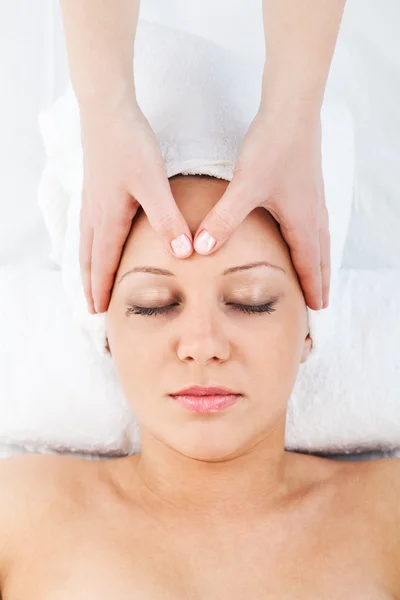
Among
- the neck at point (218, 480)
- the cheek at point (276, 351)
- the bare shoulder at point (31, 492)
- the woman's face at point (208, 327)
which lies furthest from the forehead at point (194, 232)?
the bare shoulder at point (31, 492)

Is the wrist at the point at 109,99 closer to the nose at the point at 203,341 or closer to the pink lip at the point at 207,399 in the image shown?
the nose at the point at 203,341

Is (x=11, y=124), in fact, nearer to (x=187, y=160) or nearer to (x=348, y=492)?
(x=187, y=160)

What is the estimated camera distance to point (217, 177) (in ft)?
4.83

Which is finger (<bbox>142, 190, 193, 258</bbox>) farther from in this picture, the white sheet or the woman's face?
the white sheet

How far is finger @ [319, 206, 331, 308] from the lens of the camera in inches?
58.1

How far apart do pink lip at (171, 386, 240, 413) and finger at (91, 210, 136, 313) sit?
0.25 metres

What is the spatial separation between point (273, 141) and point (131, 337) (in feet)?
1.36

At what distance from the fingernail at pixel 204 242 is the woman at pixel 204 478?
0.02 metres

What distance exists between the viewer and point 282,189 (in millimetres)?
1384

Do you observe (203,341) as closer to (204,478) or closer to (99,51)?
(204,478)

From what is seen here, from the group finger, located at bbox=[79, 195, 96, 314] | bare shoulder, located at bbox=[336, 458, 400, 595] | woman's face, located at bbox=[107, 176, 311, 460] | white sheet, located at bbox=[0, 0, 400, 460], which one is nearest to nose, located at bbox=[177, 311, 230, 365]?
woman's face, located at bbox=[107, 176, 311, 460]

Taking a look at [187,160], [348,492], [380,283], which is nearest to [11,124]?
[187,160]

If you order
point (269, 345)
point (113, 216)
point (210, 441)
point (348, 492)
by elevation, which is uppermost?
point (113, 216)

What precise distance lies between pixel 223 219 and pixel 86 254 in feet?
0.96
